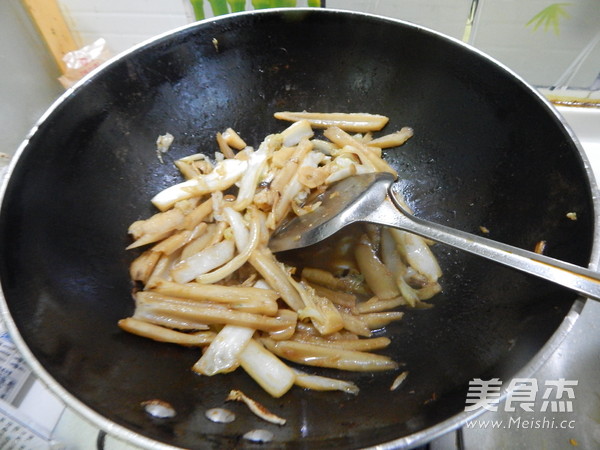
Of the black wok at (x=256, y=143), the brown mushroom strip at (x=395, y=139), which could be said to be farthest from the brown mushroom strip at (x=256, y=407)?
the brown mushroom strip at (x=395, y=139)

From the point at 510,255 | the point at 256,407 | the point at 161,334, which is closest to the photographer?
the point at 510,255

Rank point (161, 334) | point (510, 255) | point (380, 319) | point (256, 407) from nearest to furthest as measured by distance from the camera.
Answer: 1. point (510, 255)
2. point (256, 407)
3. point (161, 334)
4. point (380, 319)

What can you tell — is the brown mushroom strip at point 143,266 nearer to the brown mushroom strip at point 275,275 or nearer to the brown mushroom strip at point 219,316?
the brown mushroom strip at point 219,316

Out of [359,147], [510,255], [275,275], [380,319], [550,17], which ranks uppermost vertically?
[550,17]

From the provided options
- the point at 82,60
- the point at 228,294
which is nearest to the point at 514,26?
the point at 228,294

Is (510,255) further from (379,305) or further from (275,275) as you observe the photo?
(275,275)

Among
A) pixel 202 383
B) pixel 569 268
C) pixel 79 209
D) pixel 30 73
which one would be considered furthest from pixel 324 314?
pixel 30 73
